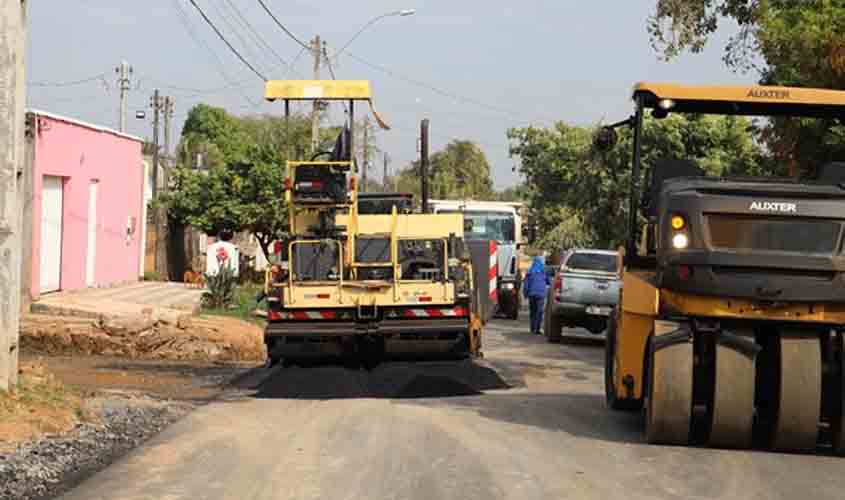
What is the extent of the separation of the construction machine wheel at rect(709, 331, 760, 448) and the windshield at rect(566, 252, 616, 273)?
44.9ft

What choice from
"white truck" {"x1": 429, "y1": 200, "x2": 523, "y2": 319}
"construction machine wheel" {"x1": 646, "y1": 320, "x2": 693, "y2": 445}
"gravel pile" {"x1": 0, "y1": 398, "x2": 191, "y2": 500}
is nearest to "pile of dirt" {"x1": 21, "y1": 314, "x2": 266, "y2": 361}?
"gravel pile" {"x1": 0, "y1": 398, "x2": 191, "y2": 500}

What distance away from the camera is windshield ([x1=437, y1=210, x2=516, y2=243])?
3170 cm

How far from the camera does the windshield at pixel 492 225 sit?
31703 mm

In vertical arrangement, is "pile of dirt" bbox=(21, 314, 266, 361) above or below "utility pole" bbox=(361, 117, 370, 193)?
below

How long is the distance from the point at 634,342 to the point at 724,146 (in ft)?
93.4

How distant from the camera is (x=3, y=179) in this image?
37.4 ft

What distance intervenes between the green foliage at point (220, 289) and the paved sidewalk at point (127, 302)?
0.33 m

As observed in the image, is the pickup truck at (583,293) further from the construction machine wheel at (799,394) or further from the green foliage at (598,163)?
the construction machine wheel at (799,394)

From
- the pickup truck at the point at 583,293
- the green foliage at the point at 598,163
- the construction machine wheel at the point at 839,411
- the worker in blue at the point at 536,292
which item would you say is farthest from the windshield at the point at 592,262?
the construction machine wheel at the point at 839,411

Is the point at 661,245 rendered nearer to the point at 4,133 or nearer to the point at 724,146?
the point at 4,133

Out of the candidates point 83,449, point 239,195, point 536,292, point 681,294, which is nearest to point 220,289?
point 536,292

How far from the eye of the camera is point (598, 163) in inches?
1551

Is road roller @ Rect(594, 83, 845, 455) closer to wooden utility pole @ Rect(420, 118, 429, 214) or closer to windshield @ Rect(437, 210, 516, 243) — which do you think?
wooden utility pole @ Rect(420, 118, 429, 214)

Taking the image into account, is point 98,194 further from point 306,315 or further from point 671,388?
point 671,388
